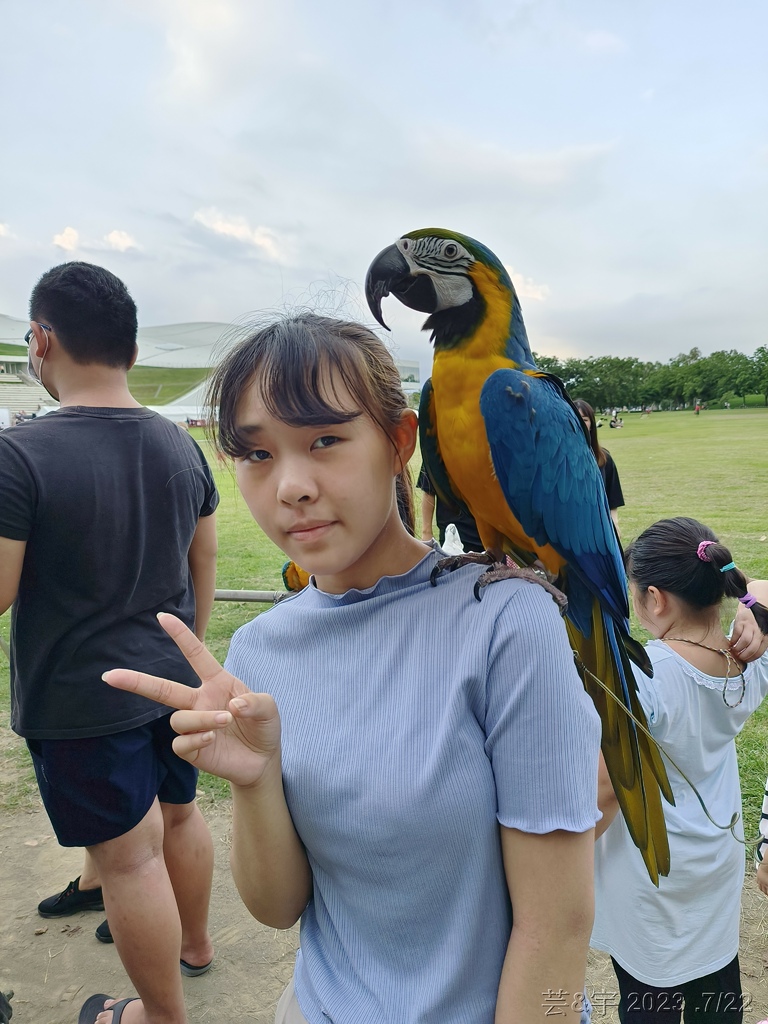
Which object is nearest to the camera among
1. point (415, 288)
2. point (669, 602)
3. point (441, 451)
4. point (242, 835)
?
point (242, 835)

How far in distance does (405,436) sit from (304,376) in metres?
0.19

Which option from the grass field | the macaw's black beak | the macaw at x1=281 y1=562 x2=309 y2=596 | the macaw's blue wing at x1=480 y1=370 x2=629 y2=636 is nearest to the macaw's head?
the macaw's black beak

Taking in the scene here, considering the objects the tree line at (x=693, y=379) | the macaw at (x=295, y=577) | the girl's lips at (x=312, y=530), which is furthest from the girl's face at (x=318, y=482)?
the tree line at (x=693, y=379)

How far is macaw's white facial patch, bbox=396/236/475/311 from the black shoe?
243cm

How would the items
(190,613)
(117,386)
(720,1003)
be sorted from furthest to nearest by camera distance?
1. (190,613)
2. (117,386)
3. (720,1003)

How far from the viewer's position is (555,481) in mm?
1260

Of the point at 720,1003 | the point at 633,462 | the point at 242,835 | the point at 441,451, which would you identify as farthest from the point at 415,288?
the point at 633,462

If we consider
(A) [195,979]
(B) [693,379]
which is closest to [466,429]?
(A) [195,979]

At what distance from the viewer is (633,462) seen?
14.9 metres

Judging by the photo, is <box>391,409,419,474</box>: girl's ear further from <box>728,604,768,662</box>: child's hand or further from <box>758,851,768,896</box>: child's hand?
<box>758,851,768,896</box>: child's hand

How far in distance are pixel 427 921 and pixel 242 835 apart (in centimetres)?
27

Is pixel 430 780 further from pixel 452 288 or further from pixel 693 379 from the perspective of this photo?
pixel 693 379

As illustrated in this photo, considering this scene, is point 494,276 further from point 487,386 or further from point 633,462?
point 633,462

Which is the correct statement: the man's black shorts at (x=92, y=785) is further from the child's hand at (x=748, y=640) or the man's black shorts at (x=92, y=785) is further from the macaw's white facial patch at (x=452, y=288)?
the child's hand at (x=748, y=640)
